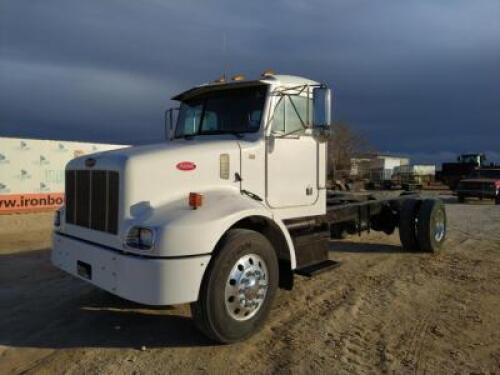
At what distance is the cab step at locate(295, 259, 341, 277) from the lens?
18.7 feet

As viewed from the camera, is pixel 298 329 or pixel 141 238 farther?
pixel 298 329

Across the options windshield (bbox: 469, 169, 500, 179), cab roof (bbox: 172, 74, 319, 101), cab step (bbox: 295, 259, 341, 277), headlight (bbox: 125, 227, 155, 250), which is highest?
cab roof (bbox: 172, 74, 319, 101)

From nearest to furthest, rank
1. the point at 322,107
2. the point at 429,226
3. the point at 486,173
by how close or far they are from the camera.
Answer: the point at 322,107 → the point at 429,226 → the point at 486,173

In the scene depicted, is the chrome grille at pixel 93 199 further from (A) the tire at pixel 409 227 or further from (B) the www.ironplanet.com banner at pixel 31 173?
(B) the www.ironplanet.com banner at pixel 31 173

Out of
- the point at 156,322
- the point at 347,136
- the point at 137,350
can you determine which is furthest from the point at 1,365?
the point at 347,136

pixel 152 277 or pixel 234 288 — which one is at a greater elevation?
pixel 152 277

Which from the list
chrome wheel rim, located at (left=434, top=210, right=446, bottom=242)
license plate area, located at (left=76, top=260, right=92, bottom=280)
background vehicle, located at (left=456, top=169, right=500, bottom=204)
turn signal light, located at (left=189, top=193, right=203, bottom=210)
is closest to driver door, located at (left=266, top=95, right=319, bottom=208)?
turn signal light, located at (left=189, top=193, right=203, bottom=210)

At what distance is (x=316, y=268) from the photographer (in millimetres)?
5895

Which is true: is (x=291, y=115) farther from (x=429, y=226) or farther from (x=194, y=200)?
(x=429, y=226)

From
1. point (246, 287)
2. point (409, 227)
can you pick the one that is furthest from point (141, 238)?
point (409, 227)

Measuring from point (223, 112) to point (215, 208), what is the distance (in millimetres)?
1808

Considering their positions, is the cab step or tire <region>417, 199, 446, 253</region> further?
tire <region>417, 199, 446, 253</region>

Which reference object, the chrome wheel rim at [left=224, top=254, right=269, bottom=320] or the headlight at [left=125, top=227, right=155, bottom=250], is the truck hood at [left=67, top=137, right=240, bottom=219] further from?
the chrome wheel rim at [left=224, top=254, right=269, bottom=320]

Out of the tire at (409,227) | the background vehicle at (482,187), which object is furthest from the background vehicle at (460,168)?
the tire at (409,227)
